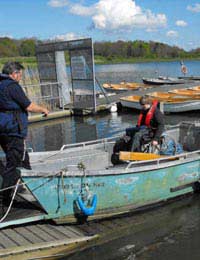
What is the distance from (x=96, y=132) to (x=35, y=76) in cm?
756

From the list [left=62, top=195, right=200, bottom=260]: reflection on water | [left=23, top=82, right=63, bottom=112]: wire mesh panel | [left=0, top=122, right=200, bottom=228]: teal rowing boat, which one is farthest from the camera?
[left=23, top=82, right=63, bottom=112]: wire mesh panel

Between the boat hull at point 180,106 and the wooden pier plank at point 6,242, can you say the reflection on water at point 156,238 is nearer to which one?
the wooden pier plank at point 6,242

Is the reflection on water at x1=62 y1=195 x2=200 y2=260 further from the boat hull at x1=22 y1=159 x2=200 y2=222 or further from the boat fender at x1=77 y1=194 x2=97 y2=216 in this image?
the boat fender at x1=77 y1=194 x2=97 y2=216

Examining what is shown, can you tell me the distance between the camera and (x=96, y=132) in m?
19.4

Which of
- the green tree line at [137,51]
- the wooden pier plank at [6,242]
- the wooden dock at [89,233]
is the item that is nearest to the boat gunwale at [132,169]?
the wooden dock at [89,233]

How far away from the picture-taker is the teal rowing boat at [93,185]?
7121mm

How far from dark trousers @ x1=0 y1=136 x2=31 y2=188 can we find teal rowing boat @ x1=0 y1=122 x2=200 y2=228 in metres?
0.36

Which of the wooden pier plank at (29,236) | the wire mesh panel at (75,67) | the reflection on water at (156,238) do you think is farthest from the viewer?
the wire mesh panel at (75,67)

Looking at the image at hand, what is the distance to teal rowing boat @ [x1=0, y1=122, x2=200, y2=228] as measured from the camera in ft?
23.4

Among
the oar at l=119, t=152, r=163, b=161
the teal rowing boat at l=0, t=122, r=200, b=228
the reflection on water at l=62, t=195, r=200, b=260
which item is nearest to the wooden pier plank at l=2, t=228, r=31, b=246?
the teal rowing boat at l=0, t=122, r=200, b=228

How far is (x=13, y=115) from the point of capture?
6.95 m

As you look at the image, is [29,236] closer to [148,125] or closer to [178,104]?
[148,125]

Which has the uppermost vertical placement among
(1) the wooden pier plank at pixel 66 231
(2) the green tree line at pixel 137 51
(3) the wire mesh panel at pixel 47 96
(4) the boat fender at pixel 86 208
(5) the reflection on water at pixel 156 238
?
(2) the green tree line at pixel 137 51

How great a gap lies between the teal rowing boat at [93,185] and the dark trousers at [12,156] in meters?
0.36
